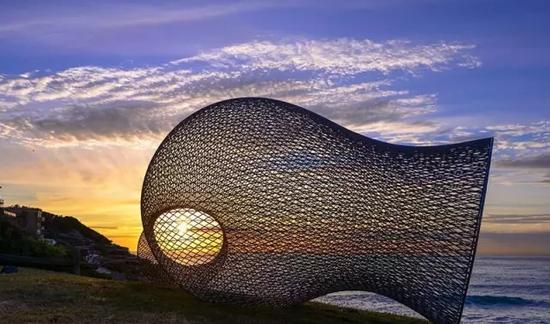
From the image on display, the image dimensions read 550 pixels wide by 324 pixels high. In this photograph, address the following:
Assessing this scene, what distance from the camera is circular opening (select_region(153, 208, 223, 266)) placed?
55.8 ft

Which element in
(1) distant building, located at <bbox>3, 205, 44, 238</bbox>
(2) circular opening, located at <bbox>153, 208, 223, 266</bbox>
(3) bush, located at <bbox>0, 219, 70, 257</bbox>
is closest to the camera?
(2) circular opening, located at <bbox>153, 208, 223, 266</bbox>

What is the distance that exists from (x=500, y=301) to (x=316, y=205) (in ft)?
112

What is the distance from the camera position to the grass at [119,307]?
13.3 metres

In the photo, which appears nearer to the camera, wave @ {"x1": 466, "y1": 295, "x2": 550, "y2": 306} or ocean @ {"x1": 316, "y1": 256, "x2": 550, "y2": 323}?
ocean @ {"x1": 316, "y1": 256, "x2": 550, "y2": 323}

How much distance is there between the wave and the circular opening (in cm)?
3116

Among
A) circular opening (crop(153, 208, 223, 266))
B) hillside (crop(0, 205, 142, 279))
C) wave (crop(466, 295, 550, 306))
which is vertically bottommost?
wave (crop(466, 295, 550, 306))

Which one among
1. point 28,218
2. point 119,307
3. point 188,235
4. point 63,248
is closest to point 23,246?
point 63,248

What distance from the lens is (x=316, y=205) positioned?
52.7 ft

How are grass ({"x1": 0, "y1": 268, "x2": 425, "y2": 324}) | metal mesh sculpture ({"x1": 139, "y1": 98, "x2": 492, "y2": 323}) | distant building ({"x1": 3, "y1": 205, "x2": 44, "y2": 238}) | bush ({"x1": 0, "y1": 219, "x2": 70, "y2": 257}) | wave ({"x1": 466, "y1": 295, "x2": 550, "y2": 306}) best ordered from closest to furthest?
Answer: 1. grass ({"x1": 0, "y1": 268, "x2": 425, "y2": 324})
2. metal mesh sculpture ({"x1": 139, "y1": 98, "x2": 492, "y2": 323})
3. bush ({"x1": 0, "y1": 219, "x2": 70, "y2": 257})
4. distant building ({"x1": 3, "y1": 205, "x2": 44, "y2": 238})
5. wave ({"x1": 466, "y1": 295, "x2": 550, "y2": 306})

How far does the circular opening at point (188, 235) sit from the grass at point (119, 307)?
1107mm

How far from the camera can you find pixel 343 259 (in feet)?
53.5

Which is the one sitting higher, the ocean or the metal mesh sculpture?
the metal mesh sculpture

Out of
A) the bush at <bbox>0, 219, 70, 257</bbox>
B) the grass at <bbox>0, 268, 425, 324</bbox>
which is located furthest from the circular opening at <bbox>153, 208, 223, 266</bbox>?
the bush at <bbox>0, 219, 70, 257</bbox>

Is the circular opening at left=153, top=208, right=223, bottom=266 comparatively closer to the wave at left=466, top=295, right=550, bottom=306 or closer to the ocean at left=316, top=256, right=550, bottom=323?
the ocean at left=316, top=256, right=550, bottom=323
